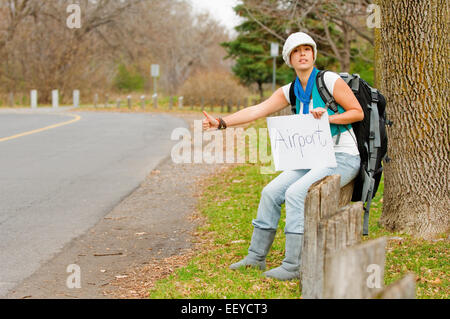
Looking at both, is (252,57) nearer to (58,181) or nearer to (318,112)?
(58,181)

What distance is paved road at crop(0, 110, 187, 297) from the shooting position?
610 cm

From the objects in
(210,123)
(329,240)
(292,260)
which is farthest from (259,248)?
(329,240)

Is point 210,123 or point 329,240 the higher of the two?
point 210,123

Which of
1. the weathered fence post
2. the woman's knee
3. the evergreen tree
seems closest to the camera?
the weathered fence post

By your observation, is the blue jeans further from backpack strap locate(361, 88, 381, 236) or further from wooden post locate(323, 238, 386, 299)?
wooden post locate(323, 238, 386, 299)

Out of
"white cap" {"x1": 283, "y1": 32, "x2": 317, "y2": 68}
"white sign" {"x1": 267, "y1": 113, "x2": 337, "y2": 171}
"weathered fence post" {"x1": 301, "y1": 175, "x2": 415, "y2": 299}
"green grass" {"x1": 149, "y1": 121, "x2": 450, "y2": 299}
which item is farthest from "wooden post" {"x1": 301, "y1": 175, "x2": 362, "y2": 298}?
"white cap" {"x1": 283, "y1": 32, "x2": 317, "y2": 68}

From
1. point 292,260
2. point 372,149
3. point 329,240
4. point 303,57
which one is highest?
point 303,57

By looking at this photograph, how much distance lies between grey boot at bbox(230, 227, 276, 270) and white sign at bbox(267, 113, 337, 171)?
1.69 ft

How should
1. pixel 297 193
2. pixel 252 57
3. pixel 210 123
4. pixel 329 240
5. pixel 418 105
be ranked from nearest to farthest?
pixel 329 240 < pixel 297 193 < pixel 210 123 < pixel 418 105 < pixel 252 57

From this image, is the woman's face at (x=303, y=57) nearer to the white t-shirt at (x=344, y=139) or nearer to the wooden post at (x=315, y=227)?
the white t-shirt at (x=344, y=139)

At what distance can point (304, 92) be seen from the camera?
475cm

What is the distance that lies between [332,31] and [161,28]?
17.6 meters

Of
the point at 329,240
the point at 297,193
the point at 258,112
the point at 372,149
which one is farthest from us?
the point at 258,112

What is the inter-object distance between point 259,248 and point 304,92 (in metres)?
1.25
